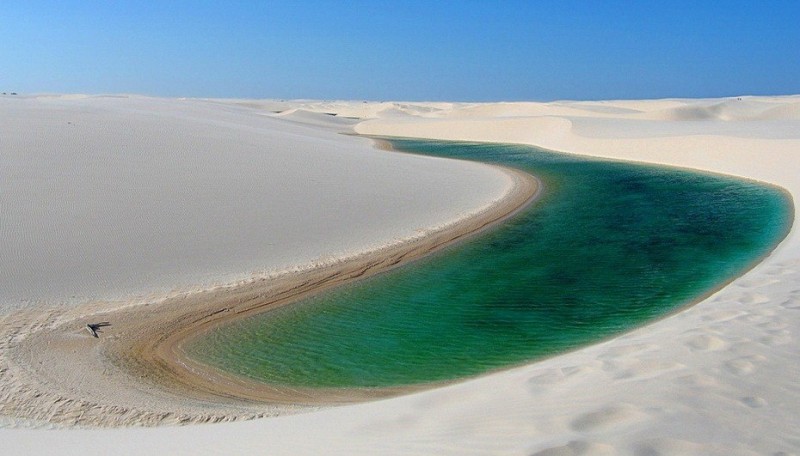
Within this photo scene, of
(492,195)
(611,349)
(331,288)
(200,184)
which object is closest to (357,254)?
(331,288)

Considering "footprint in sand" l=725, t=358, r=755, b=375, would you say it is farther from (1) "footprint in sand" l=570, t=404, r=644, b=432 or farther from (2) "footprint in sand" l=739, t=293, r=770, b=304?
(2) "footprint in sand" l=739, t=293, r=770, b=304

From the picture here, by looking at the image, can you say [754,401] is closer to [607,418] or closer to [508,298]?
[607,418]

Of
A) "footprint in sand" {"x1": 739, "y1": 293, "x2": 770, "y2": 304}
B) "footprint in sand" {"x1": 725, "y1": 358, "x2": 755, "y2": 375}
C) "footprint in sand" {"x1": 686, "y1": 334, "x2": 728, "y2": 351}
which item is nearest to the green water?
"footprint in sand" {"x1": 739, "y1": 293, "x2": 770, "y2": 304}

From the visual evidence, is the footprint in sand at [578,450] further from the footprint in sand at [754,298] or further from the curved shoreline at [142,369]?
the footprint in sand at [754,298]

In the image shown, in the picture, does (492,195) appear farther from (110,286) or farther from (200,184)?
(110,286)

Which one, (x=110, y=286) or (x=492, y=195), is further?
(x=492, y=195)

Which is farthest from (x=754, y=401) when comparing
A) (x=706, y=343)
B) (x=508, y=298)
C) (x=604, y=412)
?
(x=508, y=298)
